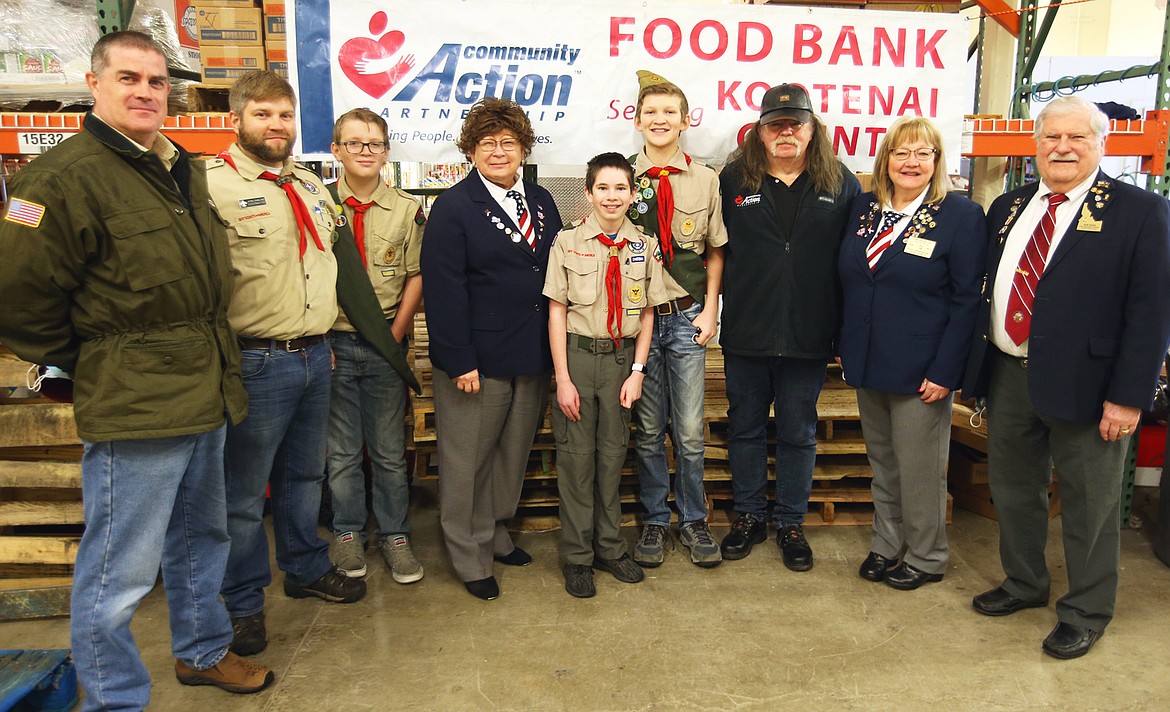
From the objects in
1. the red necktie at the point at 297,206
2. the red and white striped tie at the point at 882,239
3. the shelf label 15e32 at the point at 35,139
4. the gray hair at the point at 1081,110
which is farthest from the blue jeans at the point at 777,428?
the shelf label 15e32 at the point at 35,139

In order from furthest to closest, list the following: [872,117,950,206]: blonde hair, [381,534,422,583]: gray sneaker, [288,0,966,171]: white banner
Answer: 1. [288,0,966,171]: white banner
2. [381,534,422,583]: gray sneaker
3. [872,117,950,206]: blonde hair

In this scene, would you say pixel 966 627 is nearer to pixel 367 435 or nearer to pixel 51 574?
pixel 367 435

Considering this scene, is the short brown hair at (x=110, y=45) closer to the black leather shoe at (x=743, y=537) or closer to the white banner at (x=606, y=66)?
the white banner at (x=606, y=66)

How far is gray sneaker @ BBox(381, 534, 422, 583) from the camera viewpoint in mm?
3539

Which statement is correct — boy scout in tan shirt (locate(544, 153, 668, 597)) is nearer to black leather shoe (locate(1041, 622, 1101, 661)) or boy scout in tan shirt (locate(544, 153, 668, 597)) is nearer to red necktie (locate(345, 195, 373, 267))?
red necktie (locate(345, 195, 373, 267))

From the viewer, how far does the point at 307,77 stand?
3.78 metres

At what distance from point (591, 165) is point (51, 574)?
2921 mm

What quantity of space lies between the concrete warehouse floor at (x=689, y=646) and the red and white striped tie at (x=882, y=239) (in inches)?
56.3

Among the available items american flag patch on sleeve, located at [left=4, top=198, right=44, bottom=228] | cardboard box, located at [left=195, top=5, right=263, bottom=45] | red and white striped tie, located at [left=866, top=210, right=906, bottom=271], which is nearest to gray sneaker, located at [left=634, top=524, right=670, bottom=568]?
red and white striped tie, located at [left=866, top=210, right=906, bottom=271]

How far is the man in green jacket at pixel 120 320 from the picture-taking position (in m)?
2.12

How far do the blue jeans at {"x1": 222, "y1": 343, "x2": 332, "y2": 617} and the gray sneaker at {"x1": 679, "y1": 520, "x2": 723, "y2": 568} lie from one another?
5.37 ft

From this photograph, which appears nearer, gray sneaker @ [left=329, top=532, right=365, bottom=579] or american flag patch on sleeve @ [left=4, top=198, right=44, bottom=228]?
american flag patch on sleeve @ [left=4, top=198, right=44, bottom=228]

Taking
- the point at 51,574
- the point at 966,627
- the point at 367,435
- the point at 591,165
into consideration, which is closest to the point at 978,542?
the point at 966,627

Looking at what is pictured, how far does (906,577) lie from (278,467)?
267cm
